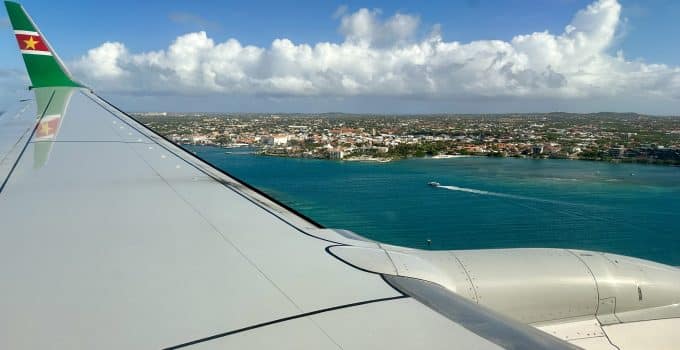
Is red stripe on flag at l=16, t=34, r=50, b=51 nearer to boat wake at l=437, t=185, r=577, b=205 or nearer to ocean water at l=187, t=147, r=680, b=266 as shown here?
ocean water at l=187, t=147, r=680, b=266

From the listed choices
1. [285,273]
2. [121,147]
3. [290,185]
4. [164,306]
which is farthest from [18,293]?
[290,185]

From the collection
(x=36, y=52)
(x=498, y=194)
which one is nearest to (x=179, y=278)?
(x=36, y=52)

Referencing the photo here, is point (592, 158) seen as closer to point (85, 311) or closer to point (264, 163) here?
point (264, 163)

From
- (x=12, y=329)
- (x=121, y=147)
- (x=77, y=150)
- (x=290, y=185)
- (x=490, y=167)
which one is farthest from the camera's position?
(x=490, y=167)

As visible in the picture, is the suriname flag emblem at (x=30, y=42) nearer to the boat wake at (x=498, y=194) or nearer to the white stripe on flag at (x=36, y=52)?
the white stripe on flag at (x=36, y=52)

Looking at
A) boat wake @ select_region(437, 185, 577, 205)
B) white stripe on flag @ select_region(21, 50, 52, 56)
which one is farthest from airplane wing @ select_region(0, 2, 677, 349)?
boat wake @ select_region(437, 185, 577, 205)

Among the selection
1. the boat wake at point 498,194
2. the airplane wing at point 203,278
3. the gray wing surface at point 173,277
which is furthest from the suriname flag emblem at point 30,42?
the boat wake at point 498,194
